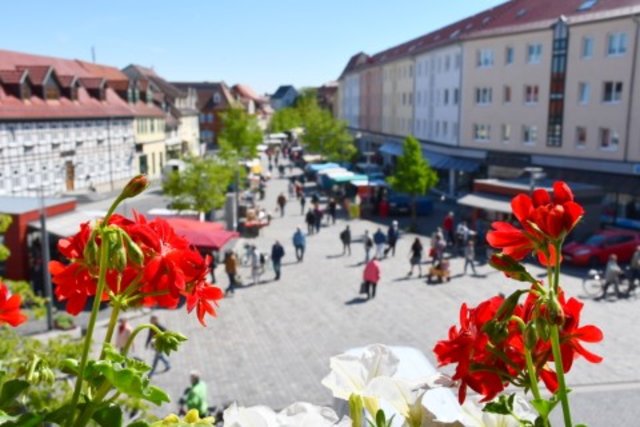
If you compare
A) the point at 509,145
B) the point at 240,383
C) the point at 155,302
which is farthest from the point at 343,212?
the point at 155,302

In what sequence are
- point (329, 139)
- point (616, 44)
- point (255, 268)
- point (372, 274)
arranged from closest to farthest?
point (372, 274)
point (255, 268)
point (616, 44)
point (329, 139)

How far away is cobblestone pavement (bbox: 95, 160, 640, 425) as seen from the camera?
1359cm

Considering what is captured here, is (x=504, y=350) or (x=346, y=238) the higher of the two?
(x=504, y=350)

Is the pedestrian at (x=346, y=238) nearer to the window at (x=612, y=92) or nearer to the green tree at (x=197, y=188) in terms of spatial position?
the green tree at (x=197, y=188)

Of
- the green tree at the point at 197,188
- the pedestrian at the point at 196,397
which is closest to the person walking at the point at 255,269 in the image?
the green tree at the point at 197,188

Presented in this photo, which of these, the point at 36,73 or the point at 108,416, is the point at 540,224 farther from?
the point at 36,73

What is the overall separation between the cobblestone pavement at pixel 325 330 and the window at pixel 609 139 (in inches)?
512

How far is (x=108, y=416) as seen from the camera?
4.78 feet

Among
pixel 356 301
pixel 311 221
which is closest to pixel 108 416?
pixel 356 301

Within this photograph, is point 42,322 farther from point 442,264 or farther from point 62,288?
point 62,288

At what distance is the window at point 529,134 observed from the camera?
38.6 metres

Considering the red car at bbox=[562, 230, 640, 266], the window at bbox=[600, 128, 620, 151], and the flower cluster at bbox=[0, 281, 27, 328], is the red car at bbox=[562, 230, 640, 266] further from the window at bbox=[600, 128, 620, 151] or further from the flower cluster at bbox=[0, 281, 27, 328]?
the flower cluster at bbox=[0, 281, 27, 328]

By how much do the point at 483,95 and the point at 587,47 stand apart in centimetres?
875

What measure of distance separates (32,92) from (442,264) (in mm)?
30440
